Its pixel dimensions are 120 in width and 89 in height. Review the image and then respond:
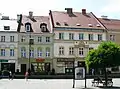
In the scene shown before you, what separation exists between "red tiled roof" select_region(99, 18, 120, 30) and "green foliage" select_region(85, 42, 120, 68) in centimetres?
3723

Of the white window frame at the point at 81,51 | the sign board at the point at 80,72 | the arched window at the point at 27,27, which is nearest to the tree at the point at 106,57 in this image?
the sign board at the point at 80,72

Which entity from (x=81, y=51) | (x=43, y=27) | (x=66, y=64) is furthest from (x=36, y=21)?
(x=81, y=51)

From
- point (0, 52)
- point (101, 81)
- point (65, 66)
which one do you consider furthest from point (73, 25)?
point (101, 81)

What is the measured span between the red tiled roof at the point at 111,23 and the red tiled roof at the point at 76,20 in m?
1.60

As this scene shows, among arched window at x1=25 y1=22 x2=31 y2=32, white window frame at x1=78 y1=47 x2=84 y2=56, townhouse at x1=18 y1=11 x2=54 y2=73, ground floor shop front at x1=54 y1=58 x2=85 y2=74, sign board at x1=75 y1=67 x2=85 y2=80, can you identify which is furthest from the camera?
white window frame at x1=78 y1=47 x2=84 y2=56

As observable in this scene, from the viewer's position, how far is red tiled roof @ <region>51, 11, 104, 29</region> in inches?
2702

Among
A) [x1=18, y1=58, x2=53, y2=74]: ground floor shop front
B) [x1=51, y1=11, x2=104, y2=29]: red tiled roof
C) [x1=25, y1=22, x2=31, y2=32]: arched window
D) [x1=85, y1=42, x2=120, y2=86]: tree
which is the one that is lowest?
[x1=18, y1=58, x2=53, y2=74]: ground floor shop front

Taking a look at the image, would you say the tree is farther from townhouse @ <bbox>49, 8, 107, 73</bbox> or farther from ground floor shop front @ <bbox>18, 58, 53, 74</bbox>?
ground floor shop front @ <bbox>18, 58, 53, 74</bbox>

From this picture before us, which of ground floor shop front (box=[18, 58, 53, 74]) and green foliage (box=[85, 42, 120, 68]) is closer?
green foliage (box=[85, 42, 120, 68])

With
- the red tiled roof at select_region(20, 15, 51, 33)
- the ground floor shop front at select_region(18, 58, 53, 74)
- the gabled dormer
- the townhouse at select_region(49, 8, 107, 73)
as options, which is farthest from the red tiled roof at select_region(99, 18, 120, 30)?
the ground floor shop front at select_region(18, 58, 53, 74)

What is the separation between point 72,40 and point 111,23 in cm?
1093

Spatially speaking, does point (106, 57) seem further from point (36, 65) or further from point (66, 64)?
point (36, 65)

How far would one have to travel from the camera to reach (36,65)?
66250mm

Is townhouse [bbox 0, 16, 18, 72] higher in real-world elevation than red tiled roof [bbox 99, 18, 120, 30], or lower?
lower
